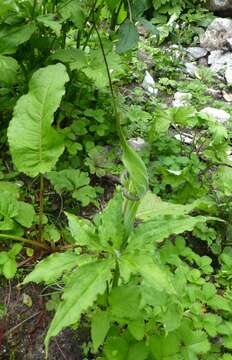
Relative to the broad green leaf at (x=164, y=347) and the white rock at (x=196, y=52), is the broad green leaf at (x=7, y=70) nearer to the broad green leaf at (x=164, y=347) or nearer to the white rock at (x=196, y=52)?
the broad green leaf at (x=164, y=347)

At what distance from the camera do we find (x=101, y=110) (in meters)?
2.67

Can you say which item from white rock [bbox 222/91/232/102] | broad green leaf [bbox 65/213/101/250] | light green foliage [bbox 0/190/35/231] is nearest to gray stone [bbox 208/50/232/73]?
white rock [bbox 222/91/232/102]

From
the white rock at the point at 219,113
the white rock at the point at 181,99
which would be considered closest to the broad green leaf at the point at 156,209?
the white rock at the point at 219,113

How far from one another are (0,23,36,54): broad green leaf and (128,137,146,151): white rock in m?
0.87

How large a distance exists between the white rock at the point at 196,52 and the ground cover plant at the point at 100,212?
1.46 meters

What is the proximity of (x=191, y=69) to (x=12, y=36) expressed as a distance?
2234 millimetres

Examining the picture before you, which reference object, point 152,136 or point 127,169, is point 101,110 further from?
point 127,169

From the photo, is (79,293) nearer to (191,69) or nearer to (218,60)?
(191,69)

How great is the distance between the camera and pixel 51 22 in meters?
2.14

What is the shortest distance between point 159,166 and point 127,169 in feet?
3.85

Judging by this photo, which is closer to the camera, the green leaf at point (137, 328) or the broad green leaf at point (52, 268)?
the broad green leaf at point (52, 268)

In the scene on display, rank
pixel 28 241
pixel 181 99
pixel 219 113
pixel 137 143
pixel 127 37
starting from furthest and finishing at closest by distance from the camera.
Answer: pixel 181 99 → pixel 219 113 → pixel 137 143 → pixel 127 37 → pixel 28 241

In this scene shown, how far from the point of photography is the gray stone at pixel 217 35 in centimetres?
459

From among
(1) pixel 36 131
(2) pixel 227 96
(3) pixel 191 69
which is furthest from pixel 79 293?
(3) pixel 191 69
